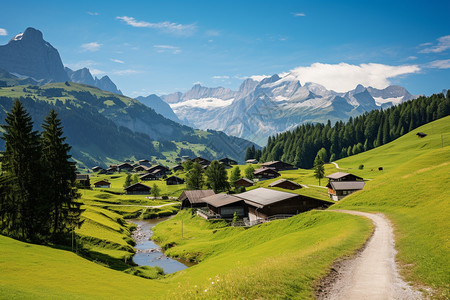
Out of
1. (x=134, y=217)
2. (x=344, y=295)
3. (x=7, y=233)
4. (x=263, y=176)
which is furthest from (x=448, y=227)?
(x=263, y=176)

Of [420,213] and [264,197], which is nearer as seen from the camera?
[420,213]

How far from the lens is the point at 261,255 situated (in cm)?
3145

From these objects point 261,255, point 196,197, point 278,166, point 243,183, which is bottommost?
point 196,197

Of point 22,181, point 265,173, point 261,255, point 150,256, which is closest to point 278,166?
point 265,173

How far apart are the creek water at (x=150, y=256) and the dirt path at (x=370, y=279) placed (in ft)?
105

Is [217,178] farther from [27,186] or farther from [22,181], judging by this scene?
[22,181]

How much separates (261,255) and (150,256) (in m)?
32.7

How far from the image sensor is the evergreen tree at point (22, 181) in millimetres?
37062

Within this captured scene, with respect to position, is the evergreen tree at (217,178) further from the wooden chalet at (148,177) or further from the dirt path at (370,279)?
the wooden chalet at (148,177)

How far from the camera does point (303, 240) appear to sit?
3369cm

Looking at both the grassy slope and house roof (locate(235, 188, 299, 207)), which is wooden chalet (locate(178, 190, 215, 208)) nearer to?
house roof (locate(235, 188, 299, 207))

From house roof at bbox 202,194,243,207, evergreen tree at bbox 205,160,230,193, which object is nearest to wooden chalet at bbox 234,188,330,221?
house roof at bbox 202,194,243,207

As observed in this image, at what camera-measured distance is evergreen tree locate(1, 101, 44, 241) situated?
37062 mm

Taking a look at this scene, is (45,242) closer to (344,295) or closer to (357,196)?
(344,295)
